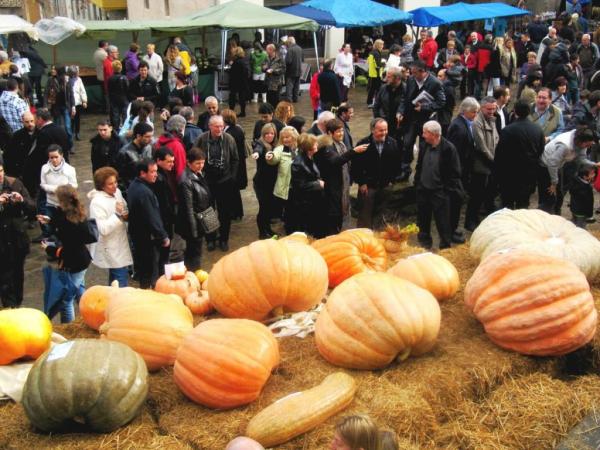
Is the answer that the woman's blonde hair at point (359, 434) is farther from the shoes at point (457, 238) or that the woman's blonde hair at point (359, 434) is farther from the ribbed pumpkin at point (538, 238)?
the shoes at point (457, 238)

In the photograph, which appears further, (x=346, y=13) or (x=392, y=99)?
(x=346, y=13)

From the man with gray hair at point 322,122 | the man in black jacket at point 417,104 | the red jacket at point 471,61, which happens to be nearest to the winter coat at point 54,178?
the man with gray hair at point 322,122

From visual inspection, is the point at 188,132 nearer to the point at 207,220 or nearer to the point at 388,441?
the point at 207,220

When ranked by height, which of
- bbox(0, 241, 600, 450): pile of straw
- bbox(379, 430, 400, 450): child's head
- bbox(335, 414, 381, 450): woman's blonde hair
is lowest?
bbox(0, 241, 600, 450): pile of straw

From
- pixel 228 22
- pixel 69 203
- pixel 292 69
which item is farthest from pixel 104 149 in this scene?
pixel 292 69

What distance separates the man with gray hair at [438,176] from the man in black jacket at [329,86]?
6.76 meters

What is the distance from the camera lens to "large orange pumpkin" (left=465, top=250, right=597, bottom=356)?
3594 mm

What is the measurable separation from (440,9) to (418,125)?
430 inches

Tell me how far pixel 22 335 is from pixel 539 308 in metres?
2.95

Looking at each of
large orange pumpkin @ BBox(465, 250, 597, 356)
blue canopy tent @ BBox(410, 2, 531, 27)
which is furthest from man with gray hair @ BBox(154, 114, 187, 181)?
blue canopy tent @ BBox(410, 2, 531, 27)

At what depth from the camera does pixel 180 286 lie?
451 cm

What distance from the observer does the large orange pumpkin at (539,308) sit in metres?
3.59

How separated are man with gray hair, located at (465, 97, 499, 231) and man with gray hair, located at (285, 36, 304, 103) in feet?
30.1

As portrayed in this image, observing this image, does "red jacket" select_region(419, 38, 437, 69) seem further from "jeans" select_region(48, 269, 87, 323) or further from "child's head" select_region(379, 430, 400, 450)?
"child's head" select_region(379, 430, 400, 450)
